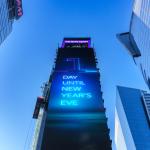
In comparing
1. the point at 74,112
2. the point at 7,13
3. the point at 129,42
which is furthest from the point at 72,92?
the point at 129,42

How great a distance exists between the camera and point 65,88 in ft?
124

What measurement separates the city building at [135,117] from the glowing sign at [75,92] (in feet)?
325

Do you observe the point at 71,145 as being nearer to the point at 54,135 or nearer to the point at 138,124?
the point at 54,135

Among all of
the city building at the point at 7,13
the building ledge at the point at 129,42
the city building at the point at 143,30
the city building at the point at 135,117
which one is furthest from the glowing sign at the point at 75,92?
the building ledge at the point at 129,42

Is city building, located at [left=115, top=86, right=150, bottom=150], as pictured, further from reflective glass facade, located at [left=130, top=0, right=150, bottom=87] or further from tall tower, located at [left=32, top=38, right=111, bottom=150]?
tall tower, located at [left=32, top=38, right=111, bottom=150]

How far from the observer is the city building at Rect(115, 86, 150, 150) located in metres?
132

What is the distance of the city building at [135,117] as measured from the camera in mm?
132250

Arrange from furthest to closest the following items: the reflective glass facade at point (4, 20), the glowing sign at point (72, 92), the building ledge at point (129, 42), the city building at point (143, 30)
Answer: the building ledge at point (129, 42) → the city building at point (143, 30) → the reflective glass facade at point (4, 20) → the glowing sign at point (72, 92)

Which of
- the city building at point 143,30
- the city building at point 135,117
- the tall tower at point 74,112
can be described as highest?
the city building at point 143,30

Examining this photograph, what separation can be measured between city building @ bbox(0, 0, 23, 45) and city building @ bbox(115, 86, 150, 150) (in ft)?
264

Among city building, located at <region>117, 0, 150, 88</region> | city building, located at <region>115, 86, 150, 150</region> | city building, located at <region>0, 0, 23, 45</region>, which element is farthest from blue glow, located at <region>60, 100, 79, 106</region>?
city building, located at <region>115, 86, 150, 150</region>

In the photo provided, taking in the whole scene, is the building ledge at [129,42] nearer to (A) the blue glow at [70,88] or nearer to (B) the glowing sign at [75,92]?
(B) the glowing sign at [75,92]

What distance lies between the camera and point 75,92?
120 ft

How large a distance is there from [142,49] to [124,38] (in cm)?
3955
